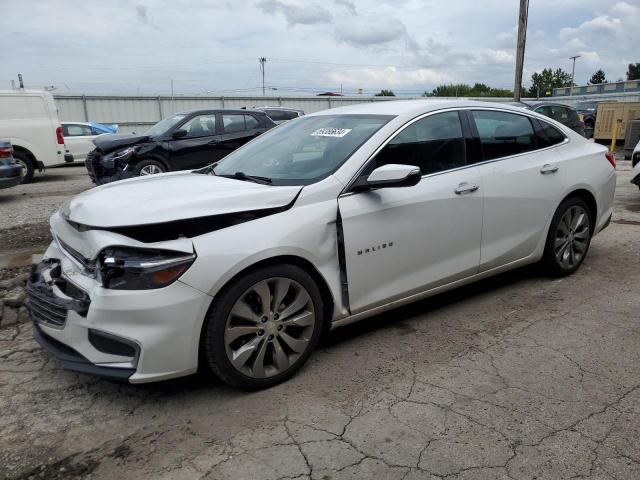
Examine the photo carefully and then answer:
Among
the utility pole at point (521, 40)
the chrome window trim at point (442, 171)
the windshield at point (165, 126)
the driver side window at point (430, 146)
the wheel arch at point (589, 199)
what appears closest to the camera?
the chrome window trim at point (442, 171)

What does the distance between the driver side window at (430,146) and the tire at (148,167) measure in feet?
22.5

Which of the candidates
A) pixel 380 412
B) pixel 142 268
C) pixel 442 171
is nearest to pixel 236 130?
pixel 442 171

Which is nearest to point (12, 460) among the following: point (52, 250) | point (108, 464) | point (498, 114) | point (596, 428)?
point (108, 464)

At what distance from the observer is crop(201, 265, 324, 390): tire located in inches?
111

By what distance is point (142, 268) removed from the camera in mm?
2646

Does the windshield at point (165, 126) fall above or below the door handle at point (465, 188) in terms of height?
above

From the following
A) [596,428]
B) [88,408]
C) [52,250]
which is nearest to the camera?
[596,428]

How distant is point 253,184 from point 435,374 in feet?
5.28

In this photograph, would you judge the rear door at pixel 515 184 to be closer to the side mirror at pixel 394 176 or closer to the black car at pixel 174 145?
the side mirror at pixel 394 176

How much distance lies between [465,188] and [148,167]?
7280mm

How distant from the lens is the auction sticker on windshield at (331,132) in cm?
370

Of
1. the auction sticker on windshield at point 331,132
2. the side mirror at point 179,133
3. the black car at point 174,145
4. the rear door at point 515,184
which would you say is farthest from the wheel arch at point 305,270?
the side mirror at point 179,133

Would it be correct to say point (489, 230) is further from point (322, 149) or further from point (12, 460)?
point (12, 460)

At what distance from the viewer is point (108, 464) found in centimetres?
247
